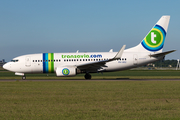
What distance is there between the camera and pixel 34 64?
31109 millimetres

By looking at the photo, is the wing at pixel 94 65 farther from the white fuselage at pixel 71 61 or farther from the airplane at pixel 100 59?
the white fuselage at pixel 71 61

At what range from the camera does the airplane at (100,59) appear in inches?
1200

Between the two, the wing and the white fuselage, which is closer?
the wing

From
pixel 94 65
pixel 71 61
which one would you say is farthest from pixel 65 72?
pixel 94 65

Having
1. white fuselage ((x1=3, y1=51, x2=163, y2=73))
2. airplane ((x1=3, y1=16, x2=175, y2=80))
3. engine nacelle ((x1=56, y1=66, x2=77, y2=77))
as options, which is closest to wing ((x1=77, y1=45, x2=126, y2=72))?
airplane ((x1=3, y1=16, x2=175, y2=80))

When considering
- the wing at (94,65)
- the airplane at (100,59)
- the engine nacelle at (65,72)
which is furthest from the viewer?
the airplane at (100,59)

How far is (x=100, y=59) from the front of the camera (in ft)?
101

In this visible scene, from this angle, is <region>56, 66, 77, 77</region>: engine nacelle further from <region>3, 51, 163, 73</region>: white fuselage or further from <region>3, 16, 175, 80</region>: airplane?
<region>3, 51, 163, 73</region>: white fuselage

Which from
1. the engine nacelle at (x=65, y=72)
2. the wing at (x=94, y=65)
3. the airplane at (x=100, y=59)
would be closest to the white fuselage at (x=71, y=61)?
the airplane at (x=100, y=59)

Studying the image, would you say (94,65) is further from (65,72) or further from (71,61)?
(65,72)

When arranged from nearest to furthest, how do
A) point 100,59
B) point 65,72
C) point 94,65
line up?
point 65,72 → point 94,65 → point 100,59

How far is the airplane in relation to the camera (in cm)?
3047

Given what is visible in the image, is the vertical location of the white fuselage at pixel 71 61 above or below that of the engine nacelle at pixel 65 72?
above

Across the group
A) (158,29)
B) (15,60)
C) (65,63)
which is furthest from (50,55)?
(158,29)
